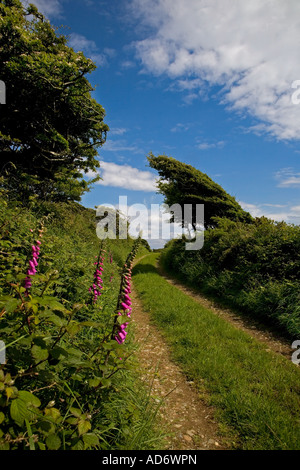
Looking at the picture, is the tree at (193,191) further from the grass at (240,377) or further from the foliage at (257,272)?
the grass at (240,377)

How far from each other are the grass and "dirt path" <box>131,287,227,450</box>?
0.19 meters

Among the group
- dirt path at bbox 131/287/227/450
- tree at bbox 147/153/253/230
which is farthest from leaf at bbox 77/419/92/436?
tree at bbox 147/153/253/230

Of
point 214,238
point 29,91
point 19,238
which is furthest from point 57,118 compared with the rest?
point 214,238

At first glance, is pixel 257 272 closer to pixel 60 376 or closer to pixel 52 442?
pixel 60 376

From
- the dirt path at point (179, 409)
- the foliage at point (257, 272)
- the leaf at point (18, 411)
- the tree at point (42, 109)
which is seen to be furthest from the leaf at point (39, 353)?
the tree at point (42, 109)

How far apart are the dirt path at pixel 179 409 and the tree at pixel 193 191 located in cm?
1547

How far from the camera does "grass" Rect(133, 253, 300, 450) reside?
2961 mm

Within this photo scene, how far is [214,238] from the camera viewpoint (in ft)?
49.9

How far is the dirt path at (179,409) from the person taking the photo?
114 inches

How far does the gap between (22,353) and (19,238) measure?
4542 millimetres

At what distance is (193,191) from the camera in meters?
19.5

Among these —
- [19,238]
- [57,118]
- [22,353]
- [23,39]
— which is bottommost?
[22,353]
